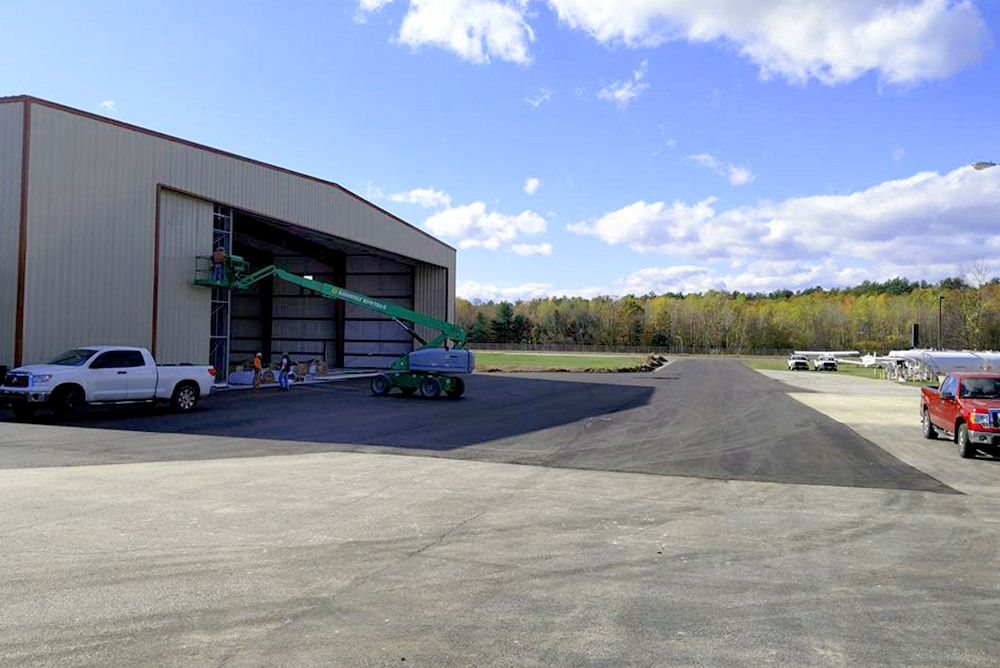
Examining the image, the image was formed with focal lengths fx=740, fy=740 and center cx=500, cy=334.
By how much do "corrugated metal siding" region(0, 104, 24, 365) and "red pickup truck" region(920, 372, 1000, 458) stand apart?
1034 inches

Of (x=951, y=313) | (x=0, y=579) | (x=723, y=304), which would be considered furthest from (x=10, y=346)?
(x=723, y=304)

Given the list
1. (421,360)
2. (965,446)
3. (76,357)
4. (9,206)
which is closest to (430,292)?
(421,360)

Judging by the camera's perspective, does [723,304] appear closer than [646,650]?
No

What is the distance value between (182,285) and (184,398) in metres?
8.56

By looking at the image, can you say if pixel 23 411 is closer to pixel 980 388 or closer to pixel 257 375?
pixel 257 375

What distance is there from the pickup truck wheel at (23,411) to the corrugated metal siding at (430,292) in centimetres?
3056

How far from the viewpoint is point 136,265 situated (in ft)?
89.2

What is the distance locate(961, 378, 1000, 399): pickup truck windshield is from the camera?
1628cm

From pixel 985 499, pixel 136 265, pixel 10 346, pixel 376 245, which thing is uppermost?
pixel 376 245

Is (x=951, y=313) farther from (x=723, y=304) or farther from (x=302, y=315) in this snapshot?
(x=302, y=315)

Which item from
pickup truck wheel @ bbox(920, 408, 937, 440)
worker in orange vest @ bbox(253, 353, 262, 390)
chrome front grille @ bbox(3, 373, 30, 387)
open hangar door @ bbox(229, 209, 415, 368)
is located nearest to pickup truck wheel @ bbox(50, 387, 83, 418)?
chrome front grille @ bbox(3, 373, 30, 387)

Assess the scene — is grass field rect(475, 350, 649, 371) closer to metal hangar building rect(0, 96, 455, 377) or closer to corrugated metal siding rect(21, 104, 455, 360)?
metal hangar building rect(0, 96, 455, 377)

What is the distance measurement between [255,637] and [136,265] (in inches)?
1000

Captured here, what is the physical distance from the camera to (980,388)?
16562 millimetres
